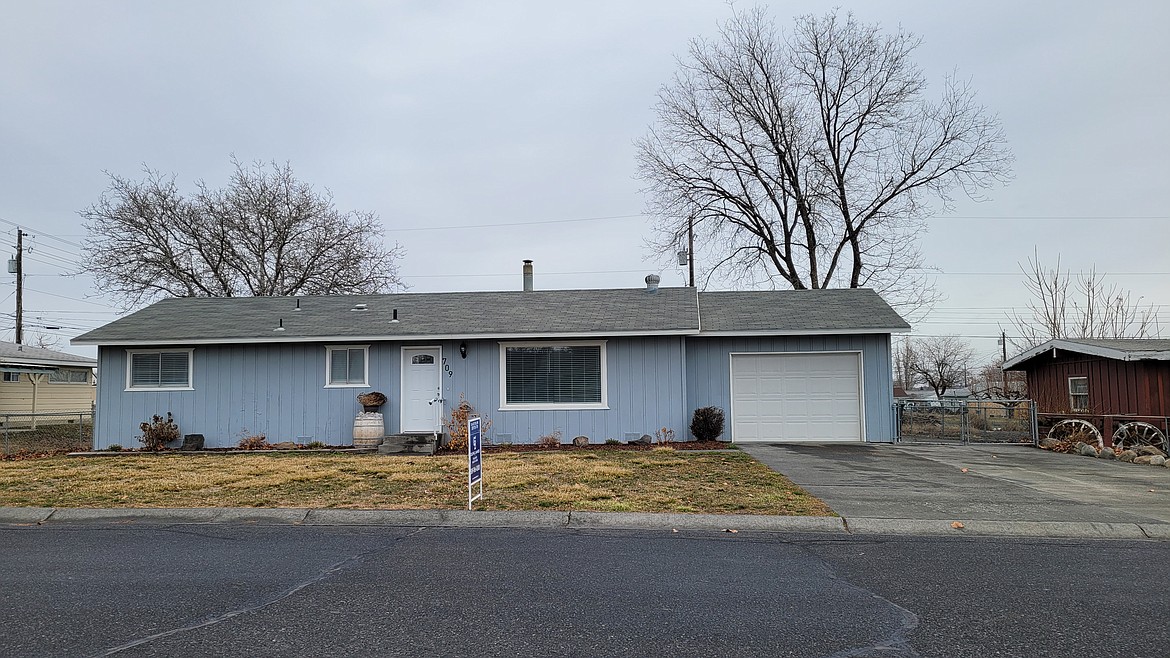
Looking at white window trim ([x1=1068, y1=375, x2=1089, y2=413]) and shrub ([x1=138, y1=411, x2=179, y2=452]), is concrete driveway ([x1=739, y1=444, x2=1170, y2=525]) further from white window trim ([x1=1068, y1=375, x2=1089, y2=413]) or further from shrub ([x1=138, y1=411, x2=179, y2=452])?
shrub ([x1=138, y1=411, x2=179, y2=452])

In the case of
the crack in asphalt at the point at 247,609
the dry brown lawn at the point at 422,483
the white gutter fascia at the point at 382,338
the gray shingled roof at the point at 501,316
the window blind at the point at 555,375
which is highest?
the gray shingled roof at the point at 501,316

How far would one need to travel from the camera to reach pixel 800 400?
17750mm

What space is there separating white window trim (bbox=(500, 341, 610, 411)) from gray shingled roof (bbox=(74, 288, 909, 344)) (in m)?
0.42

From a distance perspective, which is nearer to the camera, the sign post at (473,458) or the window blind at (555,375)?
the sign post at (473,458)

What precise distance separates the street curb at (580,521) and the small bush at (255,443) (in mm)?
7390

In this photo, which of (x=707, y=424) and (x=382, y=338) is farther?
(x=382, y=338)

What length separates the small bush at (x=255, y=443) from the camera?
17.0m

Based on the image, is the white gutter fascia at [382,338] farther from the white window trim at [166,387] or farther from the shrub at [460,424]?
the shrub at [460,424]

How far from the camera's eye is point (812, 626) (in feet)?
16.0

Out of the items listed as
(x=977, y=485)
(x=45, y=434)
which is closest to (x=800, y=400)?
(x=977, y=485)

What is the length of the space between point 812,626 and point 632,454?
33.0ft

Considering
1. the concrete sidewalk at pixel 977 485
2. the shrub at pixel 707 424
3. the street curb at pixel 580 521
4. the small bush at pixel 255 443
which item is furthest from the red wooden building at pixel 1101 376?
the small bush at pixel 255 443

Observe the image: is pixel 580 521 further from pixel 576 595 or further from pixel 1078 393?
pixel 1078 393

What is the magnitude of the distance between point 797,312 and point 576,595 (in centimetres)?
1423
